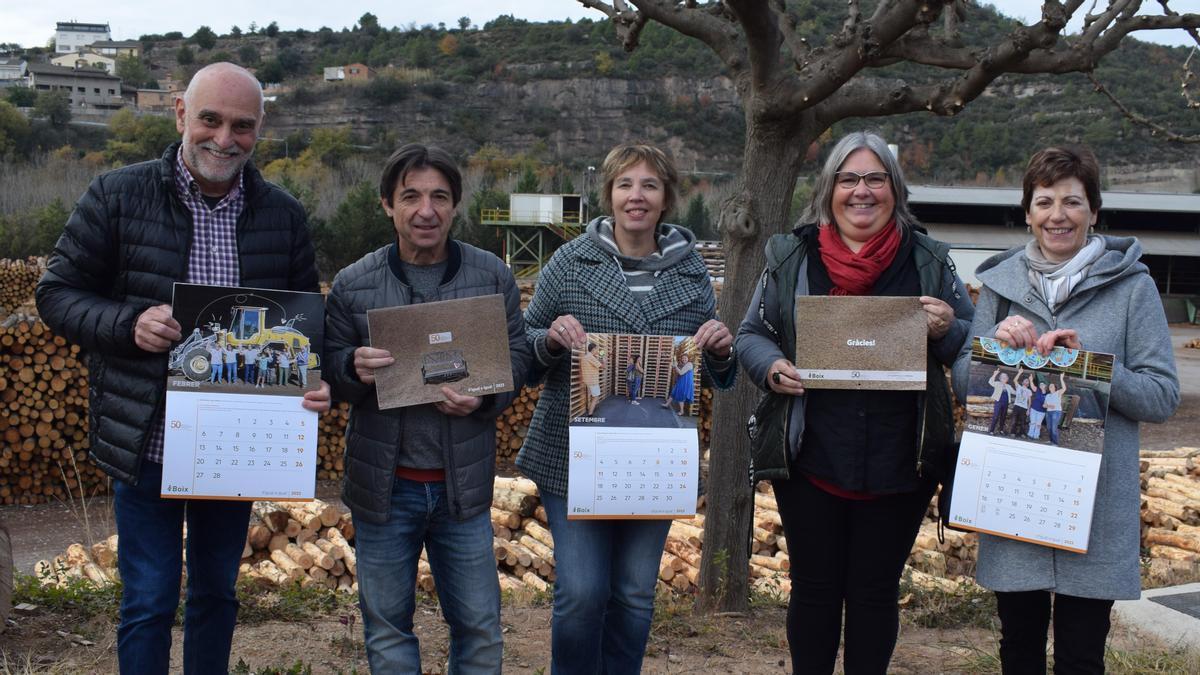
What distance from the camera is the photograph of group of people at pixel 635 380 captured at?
10.3ft

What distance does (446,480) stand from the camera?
304 centimetres

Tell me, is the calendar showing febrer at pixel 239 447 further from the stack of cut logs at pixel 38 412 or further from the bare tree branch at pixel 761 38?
the stack of cut logs at pixel 38 412

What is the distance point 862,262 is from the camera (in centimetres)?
306

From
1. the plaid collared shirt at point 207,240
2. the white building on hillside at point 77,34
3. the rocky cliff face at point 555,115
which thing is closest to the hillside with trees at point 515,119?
the rocky cliff face at point 555,115

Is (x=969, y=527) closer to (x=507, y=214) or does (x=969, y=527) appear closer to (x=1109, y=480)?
(x=1109, y=480)

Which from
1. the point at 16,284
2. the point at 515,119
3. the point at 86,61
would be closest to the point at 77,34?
the point at 86,61

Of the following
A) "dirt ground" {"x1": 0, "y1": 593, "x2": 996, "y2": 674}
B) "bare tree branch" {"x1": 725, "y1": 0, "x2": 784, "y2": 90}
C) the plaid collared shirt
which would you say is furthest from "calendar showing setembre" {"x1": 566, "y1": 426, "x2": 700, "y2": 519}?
"bare tree branch" {"x1": 725, "y1": 0, "x2": 784, "y2": 90}

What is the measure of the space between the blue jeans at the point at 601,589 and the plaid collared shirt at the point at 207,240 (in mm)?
1248

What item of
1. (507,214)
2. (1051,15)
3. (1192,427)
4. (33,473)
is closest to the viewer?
(1051,15)

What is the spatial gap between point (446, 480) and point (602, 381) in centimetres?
58

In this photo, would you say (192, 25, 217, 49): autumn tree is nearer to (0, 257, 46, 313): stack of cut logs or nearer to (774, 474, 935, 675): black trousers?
(0, 257, 46, 313): stack of cut logs

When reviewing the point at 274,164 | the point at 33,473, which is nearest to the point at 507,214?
the point at 274,164

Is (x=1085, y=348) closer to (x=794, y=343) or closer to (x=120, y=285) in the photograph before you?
(x=794, y=343)

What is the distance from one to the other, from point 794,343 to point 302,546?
15.7 feet
